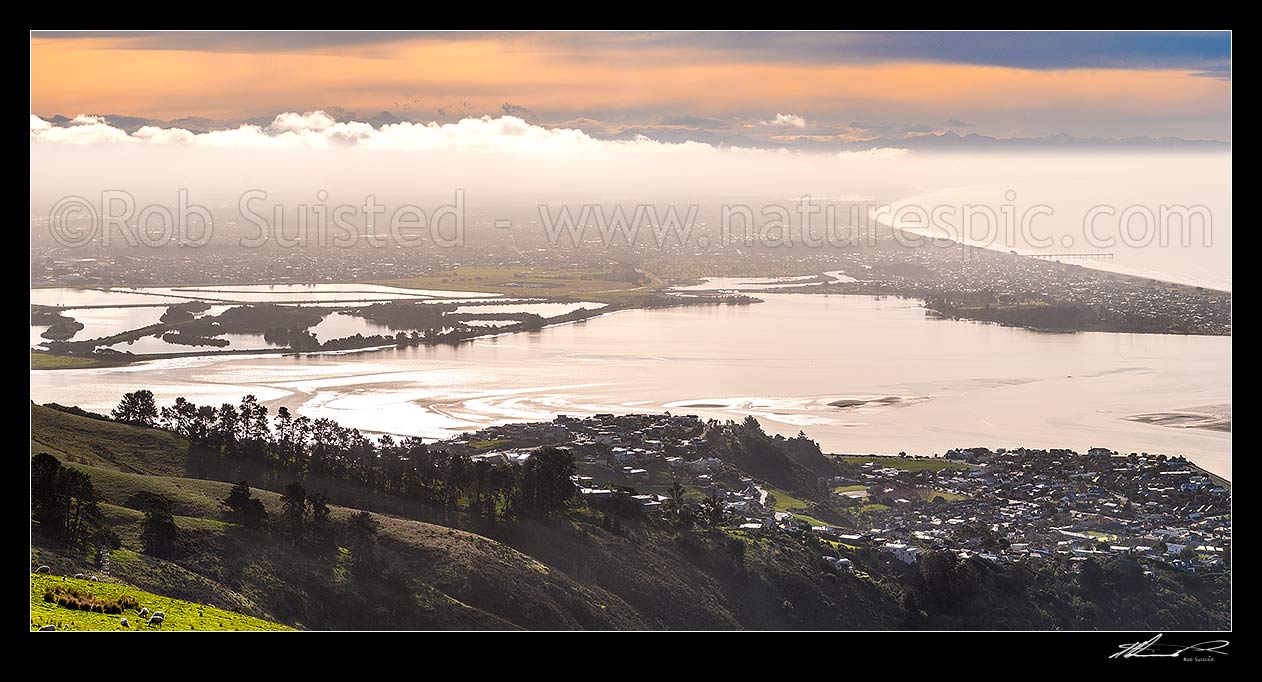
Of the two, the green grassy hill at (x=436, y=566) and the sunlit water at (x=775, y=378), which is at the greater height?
the sunlit water at (x=775, y=378)

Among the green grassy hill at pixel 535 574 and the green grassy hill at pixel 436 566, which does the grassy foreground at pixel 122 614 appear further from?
the green grassy hill at pixel 535 574

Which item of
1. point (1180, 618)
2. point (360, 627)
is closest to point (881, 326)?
point (1180, 618)
